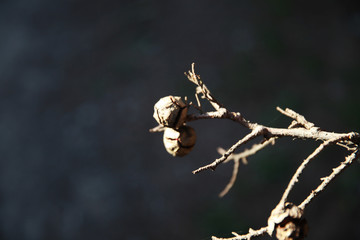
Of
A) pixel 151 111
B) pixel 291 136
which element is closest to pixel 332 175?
pixel 291 136

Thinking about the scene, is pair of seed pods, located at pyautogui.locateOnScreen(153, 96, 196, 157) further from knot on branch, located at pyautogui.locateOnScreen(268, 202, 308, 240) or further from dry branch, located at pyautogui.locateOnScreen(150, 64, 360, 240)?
knot on branch, located at pyautogui.locateOnScreen(268, 202, 308, 240)

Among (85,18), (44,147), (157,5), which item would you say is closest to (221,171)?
(44,147)

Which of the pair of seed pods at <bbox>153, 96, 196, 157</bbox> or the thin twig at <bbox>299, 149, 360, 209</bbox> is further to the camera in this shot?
the pair of seed pods at <bbox>153, 96, 196, 157</bbox>

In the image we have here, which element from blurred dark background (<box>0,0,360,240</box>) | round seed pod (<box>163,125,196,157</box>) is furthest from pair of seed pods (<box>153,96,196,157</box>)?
blurred dark background (<box>0,0,360,240</box>)

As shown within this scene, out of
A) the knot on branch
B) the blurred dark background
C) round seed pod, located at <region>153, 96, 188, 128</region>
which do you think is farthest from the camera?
the blurred dark background

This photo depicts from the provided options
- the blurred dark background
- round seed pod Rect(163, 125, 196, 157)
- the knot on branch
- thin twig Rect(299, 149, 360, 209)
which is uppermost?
the blurred dark background

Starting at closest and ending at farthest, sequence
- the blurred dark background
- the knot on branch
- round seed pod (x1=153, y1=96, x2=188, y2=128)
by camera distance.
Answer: the knot on branch < round seed pod (x1=153, y1=96, x2=188, y2=128) < the blurred dark background

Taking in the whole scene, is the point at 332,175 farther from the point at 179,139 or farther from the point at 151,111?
the point at 151,111
